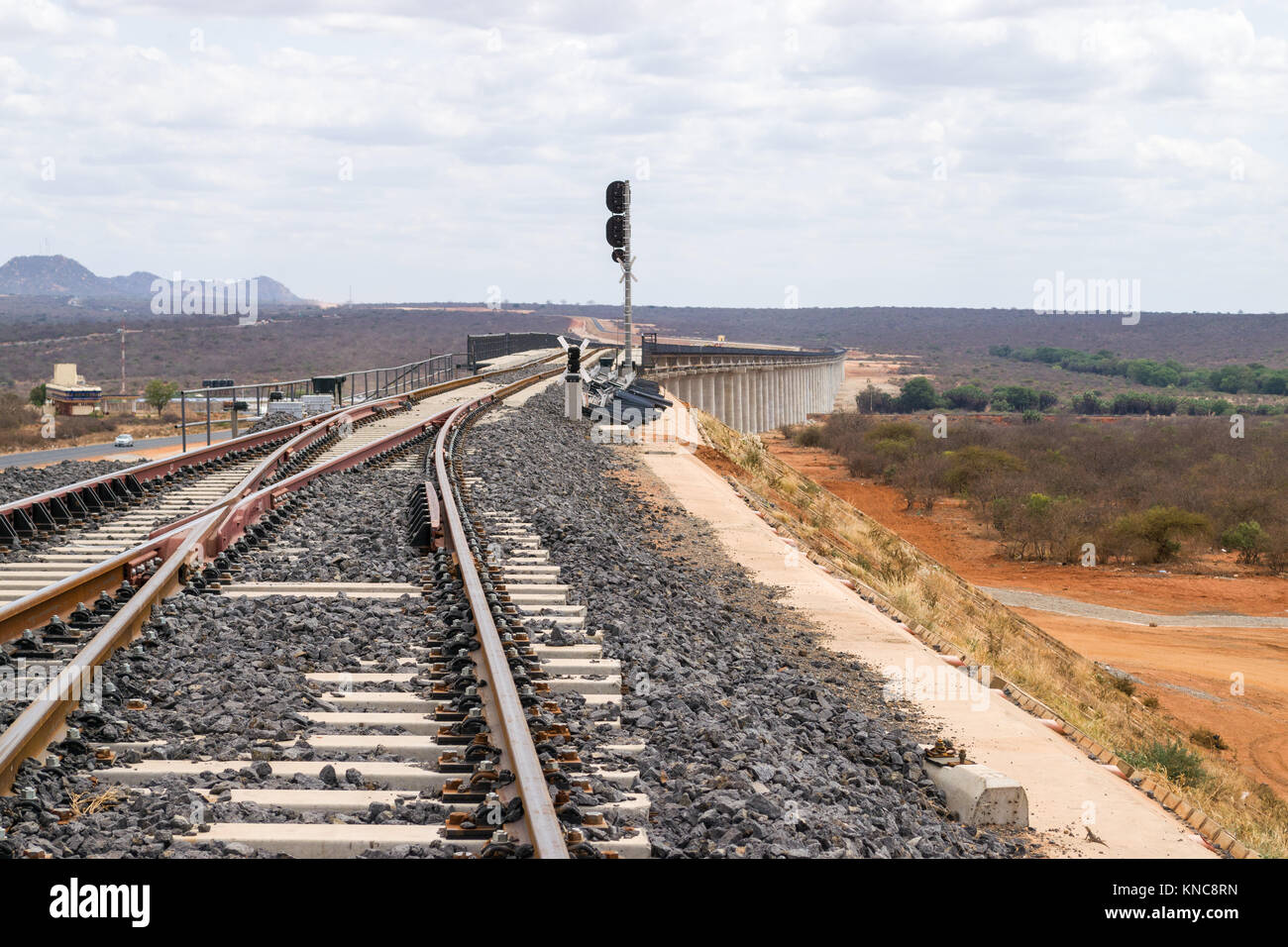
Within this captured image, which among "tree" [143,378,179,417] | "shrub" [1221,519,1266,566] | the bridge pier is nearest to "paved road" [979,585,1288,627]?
"shrub" [1221,519,1266,566]

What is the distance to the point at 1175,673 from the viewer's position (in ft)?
67.1

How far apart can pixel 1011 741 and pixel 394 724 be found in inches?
164

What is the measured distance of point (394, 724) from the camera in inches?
239

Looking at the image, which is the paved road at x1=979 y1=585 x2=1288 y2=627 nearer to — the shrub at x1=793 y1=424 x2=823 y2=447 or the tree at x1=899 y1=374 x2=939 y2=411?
the shrub at x1=793 y1=424 x2=823 y2=447

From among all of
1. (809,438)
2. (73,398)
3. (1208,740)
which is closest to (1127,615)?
(1208,740)

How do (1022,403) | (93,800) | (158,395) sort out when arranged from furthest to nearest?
(1022,403), (158,395), (93,800)

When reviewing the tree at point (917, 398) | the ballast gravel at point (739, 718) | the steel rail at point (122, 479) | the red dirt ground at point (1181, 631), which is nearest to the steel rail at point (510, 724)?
the ballast gravel at point (739, 718)

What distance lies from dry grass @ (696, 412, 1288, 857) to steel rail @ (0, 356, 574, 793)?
6.42 m

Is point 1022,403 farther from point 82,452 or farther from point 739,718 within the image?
point 739,718

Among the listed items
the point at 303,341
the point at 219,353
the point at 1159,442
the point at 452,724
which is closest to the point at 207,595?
the point at 452,724

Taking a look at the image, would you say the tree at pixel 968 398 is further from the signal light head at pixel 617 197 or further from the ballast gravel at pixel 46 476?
the ballast gravel at pixel 46 476

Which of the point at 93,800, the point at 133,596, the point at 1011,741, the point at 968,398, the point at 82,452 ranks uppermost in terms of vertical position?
the point at 968,398

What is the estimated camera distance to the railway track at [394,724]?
477cm
